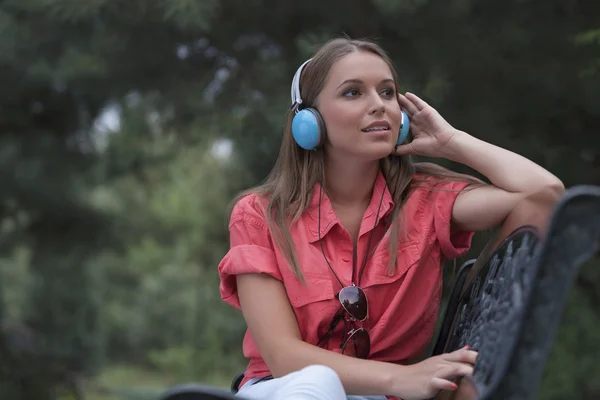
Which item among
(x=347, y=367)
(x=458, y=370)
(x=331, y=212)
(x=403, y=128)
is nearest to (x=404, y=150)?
(x=403, y=128)

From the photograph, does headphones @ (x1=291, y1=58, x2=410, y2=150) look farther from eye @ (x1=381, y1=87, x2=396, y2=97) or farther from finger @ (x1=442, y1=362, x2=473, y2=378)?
finger @ (x1=442, y1=362, x2=473, y2=378)

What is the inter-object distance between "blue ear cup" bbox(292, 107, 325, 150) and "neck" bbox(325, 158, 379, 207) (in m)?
0.11

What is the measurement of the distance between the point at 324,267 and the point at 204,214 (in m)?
14.5

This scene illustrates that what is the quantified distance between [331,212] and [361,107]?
0.30 metres

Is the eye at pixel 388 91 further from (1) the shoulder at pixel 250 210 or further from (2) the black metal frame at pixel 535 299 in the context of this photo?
(2) the black metal frame at pixel 535 299

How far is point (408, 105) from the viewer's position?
2.42m

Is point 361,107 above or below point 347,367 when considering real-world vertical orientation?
above

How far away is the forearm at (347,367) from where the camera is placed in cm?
190

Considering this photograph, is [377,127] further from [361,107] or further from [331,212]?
[331,212]

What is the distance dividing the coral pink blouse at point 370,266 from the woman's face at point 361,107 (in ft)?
0.56

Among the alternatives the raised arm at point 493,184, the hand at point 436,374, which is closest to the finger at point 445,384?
the hand at point 436,374

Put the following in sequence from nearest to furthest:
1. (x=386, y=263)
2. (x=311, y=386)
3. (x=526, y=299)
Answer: (x=526, y=299)
(x=311, y=386)
(x=386, y=263)

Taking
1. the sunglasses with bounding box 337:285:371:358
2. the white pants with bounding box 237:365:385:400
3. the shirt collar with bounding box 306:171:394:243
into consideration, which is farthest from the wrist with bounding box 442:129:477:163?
the white pants with bounding box 237:365:385:400

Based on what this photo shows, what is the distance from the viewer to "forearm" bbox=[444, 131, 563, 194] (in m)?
2.02
